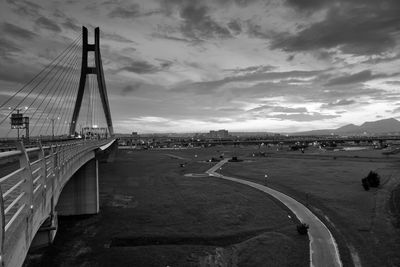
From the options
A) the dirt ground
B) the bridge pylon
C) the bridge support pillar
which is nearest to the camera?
the dirt ground

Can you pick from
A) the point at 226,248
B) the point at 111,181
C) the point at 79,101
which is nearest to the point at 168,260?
the point at 226,248

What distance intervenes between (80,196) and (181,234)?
14.4 m

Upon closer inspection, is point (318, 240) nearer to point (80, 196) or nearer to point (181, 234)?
point (181, 234)

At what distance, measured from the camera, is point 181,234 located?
98.5ft

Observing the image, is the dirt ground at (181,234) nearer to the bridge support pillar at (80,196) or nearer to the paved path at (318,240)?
the paved path at (318,240)

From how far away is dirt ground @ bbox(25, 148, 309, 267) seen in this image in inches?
968

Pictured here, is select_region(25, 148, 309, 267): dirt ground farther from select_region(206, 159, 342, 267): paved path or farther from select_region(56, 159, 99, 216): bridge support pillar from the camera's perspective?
select_region(56, 159, 99, 216): bridge support pillar

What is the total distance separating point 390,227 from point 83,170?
33176mm

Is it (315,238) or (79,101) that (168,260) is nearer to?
(315,238)

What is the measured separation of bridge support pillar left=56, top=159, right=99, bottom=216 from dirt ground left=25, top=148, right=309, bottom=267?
106 centimetres

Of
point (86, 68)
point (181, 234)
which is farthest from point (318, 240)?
point (86, 68)

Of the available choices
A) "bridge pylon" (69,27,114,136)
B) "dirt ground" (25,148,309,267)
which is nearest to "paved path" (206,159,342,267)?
"dirt ground" (25,148,309,267)

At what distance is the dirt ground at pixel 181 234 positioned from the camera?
80.7 ft

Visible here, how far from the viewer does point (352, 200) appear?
43219mm
